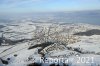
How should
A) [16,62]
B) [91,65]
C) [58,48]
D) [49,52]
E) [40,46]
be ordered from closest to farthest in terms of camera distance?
[91,65], [16,62], [49,52], [58,48], [40,46]

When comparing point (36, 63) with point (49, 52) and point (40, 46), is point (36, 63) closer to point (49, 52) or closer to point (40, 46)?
point (49, 52)

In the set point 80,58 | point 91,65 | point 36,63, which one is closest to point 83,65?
point 91,65

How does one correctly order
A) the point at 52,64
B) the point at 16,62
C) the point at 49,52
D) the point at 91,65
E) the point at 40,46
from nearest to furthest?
the point at 91,65, the point at 52,64, the point at 16,62, the point at 49,52, the point at 40,46

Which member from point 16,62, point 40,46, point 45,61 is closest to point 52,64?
point 45,61

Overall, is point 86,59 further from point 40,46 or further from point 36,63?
point 40,46

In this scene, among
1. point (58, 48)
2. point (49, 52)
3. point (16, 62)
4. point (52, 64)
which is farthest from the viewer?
point (58, 48)

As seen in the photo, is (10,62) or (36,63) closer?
(36,63)

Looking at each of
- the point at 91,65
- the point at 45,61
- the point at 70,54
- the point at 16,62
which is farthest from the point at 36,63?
the point at 91,65

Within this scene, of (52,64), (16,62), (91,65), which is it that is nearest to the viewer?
(91,65)

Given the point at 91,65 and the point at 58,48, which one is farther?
the point at 58,48
